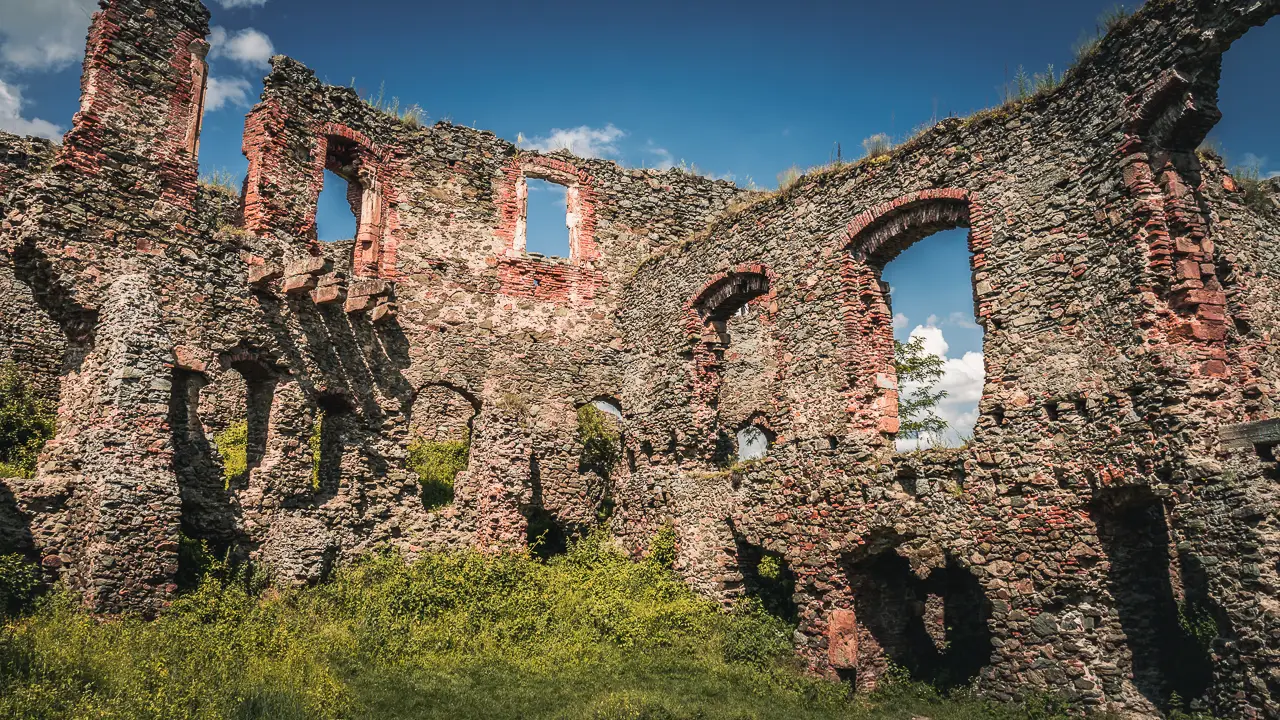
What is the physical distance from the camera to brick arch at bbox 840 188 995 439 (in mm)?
10555

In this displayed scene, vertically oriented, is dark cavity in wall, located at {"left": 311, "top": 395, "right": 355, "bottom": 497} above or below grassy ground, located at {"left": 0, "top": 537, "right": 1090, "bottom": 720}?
above

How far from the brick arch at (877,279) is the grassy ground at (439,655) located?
3.50 meters

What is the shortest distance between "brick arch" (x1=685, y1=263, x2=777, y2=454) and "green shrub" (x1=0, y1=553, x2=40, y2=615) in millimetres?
9295

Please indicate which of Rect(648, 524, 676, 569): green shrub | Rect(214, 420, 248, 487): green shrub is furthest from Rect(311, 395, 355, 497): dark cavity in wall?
Rect(648, 524, 676, 569): green shrub

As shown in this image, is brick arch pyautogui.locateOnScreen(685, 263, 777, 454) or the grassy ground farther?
brick arch pyautogui.locateOnScreen(685, 263, 777, 454)

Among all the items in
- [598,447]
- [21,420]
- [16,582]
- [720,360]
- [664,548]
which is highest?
[720,360]

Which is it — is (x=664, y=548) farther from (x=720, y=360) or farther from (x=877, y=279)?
(x=877, y=279)

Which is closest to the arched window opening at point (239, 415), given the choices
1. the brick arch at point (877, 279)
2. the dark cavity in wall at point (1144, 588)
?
the brick arch at point (877, 279)

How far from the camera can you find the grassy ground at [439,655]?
7.50 meters

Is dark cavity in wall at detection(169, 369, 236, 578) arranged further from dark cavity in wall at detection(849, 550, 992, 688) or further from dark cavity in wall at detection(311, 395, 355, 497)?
dark cavity in wall at detection(849, 550, 992, 688)

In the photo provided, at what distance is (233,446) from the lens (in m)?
17.0

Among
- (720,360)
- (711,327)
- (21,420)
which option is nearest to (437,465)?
(720,360)

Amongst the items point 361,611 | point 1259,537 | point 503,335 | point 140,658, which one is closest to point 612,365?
point 503,335

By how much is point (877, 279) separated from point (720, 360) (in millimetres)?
3697
